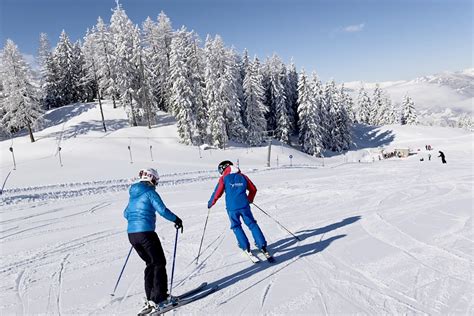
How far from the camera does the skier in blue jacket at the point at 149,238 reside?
502 cm

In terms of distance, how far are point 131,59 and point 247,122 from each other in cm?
1904

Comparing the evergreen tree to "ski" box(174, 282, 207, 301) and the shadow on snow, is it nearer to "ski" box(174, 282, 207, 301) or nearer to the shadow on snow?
the shadow on snow

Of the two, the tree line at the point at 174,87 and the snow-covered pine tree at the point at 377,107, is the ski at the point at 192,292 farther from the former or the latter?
the snow-covered pine tree at the point at 377,107

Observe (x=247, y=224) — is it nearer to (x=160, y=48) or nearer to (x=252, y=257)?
(x=252, y=257)

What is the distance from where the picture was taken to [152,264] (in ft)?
16.7

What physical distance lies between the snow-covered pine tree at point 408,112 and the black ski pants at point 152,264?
96.3 metres

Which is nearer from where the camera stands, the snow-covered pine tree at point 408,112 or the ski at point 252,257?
the ski at point 252,257

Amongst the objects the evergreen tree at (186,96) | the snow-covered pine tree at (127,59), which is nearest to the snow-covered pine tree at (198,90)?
the evergreen tree at (186,96)

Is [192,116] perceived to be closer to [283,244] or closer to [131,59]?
[131,59]

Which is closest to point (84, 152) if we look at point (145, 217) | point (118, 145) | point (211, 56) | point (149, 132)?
point (118, 145)

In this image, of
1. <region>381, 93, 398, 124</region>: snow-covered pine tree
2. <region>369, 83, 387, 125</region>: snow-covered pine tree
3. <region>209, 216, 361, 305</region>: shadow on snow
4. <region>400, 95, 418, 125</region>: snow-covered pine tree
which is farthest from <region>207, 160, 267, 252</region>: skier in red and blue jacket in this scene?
<region>369, 83, 387, 125</region>: snow-covered pine tree

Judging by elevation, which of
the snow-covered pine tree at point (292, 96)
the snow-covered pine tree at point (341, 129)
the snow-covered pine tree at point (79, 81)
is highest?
the snow-covered pine tree at point (79, 81)

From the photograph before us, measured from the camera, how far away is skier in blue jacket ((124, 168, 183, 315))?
198 inches

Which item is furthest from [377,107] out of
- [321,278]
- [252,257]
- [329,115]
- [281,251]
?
[321,278]
